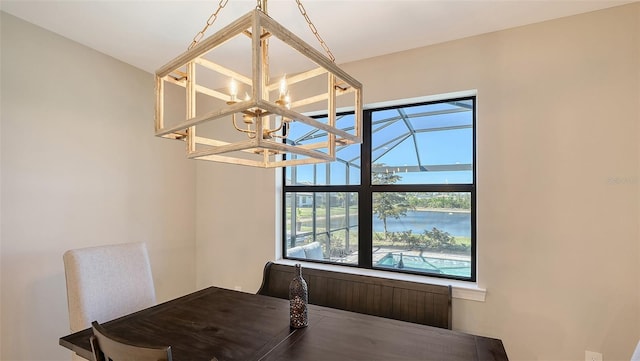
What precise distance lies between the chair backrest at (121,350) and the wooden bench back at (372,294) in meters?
1.50

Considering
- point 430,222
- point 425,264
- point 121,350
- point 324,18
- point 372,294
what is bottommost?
point 372,294

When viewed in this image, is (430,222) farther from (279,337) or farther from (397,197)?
(279,337)

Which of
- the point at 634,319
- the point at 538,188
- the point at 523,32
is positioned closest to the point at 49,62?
the point at 523,32

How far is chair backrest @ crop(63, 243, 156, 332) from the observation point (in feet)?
5.53

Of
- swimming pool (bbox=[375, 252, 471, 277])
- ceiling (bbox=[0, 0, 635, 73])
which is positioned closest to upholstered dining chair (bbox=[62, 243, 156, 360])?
ceiling (bbox=[0, 0, 635, 73])

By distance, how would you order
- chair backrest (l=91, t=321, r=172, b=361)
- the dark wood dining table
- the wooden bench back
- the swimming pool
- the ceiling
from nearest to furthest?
chair backrest (l=91, t=321, r=172, b=361) → the dark wood dining table → the ceiling → the wooden bench back → the swimming pool

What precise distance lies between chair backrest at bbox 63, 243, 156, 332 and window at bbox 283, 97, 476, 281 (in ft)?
4.06

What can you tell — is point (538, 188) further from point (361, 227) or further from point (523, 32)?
point (361, 227)

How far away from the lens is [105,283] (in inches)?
71.2

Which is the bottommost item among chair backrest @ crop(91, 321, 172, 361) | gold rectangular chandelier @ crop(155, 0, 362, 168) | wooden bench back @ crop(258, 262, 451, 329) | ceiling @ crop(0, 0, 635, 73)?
wooden bench back @ crop(258, 262, 451, 329)

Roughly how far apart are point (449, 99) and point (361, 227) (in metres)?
1.20

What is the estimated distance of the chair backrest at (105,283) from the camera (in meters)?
1.69

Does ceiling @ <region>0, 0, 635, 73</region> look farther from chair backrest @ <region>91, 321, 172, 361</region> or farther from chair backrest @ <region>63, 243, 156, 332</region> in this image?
chair backrest @ <region>91, 321, 172, 361</region>

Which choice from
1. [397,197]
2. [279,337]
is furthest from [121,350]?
[397,197]
